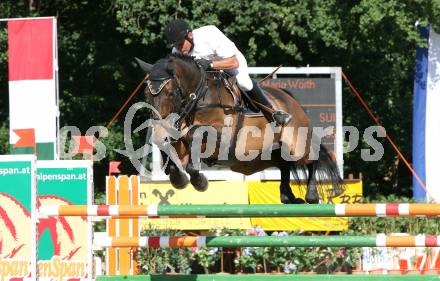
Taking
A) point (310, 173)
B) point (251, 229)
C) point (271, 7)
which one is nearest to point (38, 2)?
point (271, 7)

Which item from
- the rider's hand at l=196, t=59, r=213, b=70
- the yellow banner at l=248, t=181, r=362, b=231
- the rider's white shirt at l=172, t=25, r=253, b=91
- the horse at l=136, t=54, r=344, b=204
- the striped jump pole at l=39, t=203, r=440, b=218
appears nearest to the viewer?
the striped jump pole at l=39, t=203, r=440, b=218

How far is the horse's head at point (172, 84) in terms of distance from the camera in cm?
761

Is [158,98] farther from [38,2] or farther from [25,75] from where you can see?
[38,2]

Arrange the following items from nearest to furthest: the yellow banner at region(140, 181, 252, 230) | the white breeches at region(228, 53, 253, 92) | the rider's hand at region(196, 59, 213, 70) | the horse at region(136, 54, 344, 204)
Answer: the horse at region(136, 54, 344, 204)
the rider's hand at region(196, 59, 213, 70)
the white breeches at region(228, 53, 253, 92)
the yellow banner at region(140, 181, 252, 230)

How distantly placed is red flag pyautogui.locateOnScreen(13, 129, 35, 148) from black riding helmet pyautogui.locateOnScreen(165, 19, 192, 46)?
6.42m

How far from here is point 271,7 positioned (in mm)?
18047

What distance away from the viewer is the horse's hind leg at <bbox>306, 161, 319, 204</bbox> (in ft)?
30.5

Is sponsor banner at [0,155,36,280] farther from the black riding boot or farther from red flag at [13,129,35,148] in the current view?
red flag at [13,129,35,148]

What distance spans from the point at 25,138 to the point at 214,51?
6.20 meters

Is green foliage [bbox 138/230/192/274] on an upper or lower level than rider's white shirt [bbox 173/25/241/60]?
lower

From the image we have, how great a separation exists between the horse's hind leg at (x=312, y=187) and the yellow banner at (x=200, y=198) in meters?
5.06

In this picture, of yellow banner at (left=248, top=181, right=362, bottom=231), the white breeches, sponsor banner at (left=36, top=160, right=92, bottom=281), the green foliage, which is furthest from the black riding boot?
yellow banner at (left=248, top=181, right=362, bottom=231)

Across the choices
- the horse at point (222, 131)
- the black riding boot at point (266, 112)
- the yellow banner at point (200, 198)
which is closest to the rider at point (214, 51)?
the black riding boot at point (266, 112)

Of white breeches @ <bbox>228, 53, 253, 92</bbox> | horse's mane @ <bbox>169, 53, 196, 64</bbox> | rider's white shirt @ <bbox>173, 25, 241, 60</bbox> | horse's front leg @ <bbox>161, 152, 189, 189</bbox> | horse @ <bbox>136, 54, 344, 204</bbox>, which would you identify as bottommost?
horse's front leg @ <bbox>161, 152, 189, 189</bbox>
